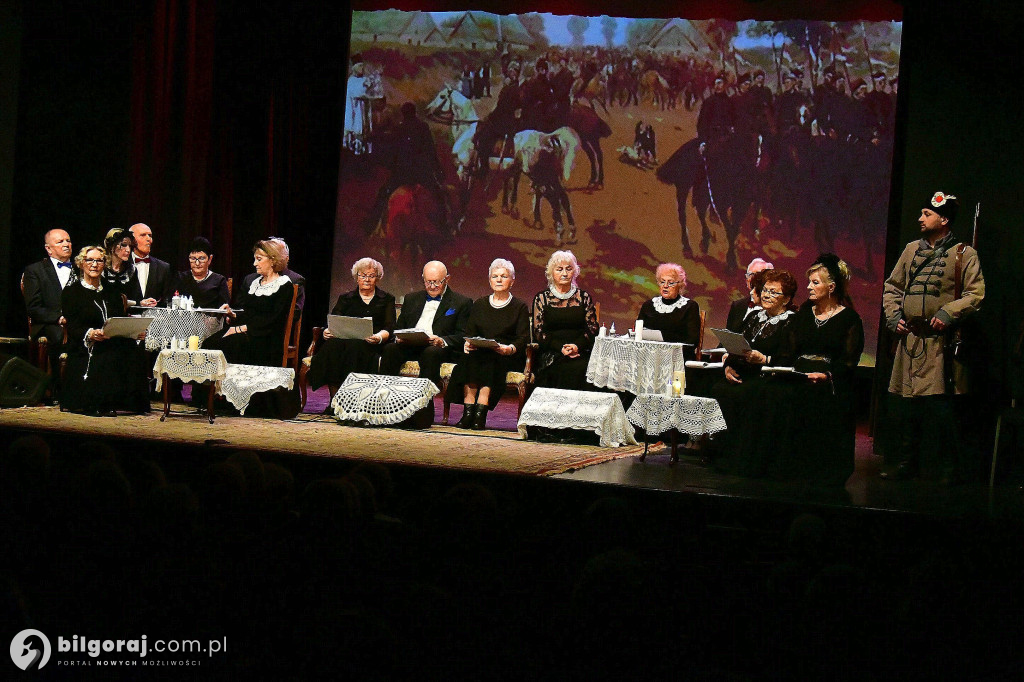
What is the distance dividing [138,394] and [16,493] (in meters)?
3.94

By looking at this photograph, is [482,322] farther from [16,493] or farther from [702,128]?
[16,493]

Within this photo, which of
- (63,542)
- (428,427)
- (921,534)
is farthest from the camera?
(428,427)

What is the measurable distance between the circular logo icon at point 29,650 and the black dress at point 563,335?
17.0 ft

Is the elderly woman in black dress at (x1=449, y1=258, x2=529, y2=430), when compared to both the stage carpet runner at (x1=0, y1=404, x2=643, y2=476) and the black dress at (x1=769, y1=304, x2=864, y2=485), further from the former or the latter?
the black dress at (x1=769, y1=304, x2=864, y2=485)

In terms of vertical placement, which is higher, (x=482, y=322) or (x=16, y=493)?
(x=482, y=322)

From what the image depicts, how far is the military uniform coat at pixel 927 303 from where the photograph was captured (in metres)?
5.74

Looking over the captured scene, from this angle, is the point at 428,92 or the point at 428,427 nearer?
the point at 428,427

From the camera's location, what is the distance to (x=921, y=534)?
4.35 meters

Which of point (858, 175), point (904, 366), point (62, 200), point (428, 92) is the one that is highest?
point (428, 92)

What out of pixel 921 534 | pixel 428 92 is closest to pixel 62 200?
pixel 428 92

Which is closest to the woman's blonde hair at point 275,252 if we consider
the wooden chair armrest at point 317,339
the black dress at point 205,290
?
the wooden chair armrest at point 317,339

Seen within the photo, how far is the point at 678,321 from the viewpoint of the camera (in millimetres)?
7199

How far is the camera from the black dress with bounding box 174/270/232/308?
26.7 ft

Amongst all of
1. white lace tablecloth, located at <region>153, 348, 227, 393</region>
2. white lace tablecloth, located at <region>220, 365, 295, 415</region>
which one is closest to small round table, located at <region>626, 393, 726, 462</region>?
white lace tablecloth, located at <region>220, 365, 295, 415</region>
